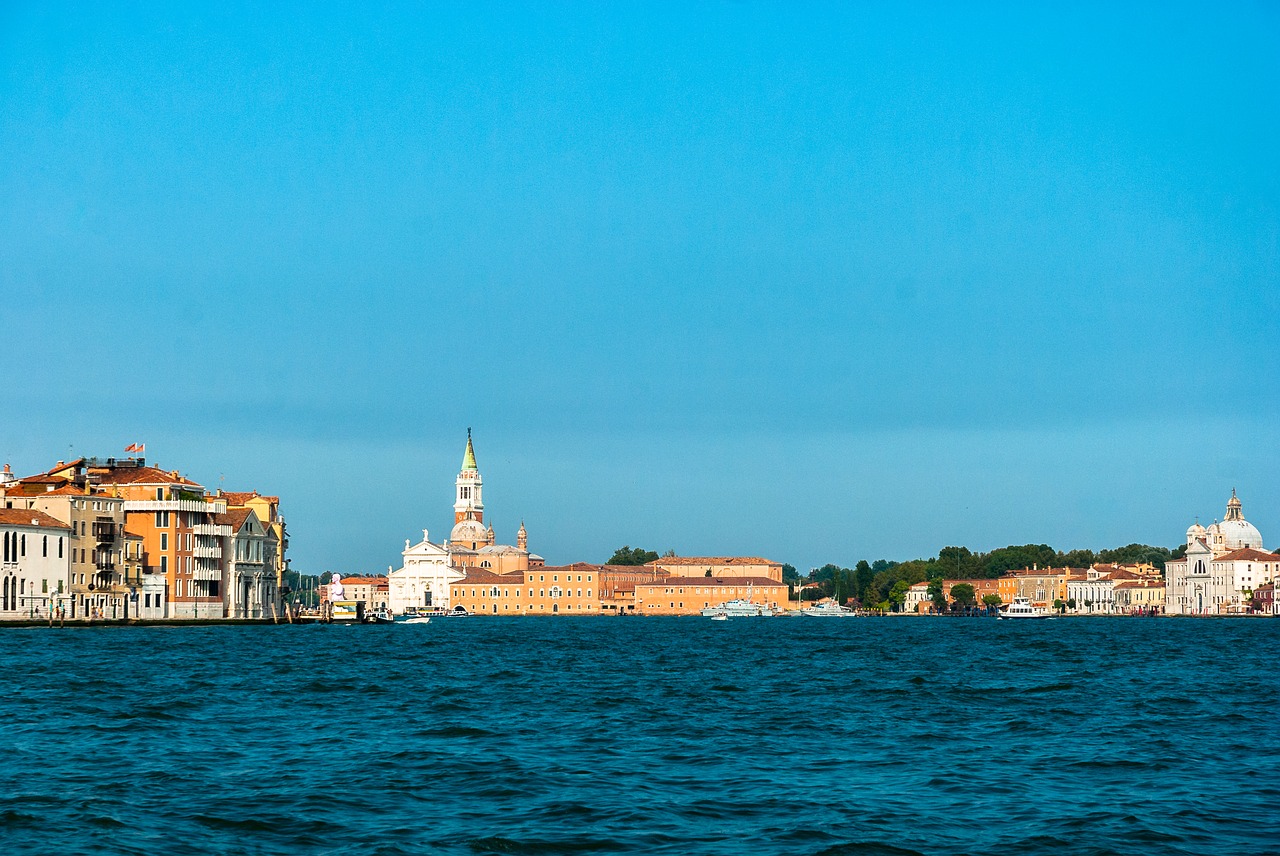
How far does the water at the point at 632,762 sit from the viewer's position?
13.9m

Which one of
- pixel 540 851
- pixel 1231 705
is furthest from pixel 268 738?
pixel 1231 705

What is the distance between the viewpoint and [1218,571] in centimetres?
14562

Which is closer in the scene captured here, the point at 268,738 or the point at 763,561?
the point at 268,738

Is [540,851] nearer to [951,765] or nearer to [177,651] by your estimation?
[951,765]

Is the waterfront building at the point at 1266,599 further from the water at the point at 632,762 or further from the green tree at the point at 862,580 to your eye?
the water at the point at 632,762

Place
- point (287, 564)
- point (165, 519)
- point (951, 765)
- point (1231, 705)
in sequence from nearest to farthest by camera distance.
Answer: point (951, 765) → point (1231, 705) → point (165, 519) → point (287, 564)

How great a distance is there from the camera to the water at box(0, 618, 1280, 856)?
45.4 feet

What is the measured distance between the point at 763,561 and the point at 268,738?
503 ft

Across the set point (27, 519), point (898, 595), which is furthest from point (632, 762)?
point (898, 595)

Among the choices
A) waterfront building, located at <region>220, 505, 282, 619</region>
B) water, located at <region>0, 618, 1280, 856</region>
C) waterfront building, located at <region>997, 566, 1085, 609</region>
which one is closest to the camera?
water, located at <region>0, 618, 1280, 856</region>

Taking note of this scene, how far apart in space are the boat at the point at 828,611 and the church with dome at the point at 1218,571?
29.3m

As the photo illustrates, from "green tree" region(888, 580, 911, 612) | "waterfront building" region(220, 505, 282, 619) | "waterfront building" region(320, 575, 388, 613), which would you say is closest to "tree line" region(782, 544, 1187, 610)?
"green tree" region(888, 580, 911, 612)

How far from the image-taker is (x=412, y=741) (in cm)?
2038

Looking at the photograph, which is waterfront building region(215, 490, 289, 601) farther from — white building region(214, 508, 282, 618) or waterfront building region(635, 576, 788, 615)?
waterfront building region(635, 576, 788, 615)
